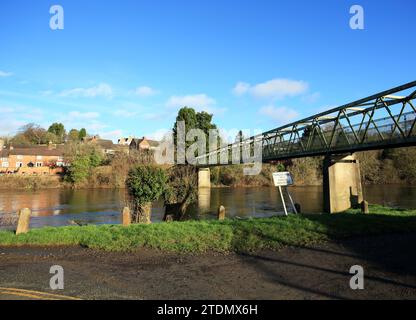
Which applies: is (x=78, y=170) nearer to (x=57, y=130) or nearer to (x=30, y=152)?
(x=30, y=152)

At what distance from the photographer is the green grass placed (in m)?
10.7

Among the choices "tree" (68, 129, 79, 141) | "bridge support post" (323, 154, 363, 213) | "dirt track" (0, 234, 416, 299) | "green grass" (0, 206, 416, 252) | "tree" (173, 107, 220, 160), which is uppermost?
"tree" (68, 129, 79, 141)

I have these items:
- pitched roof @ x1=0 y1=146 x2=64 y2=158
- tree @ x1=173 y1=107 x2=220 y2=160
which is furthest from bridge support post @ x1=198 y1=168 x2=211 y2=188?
pitched roof @ x1=0 y1=146 x2=64 y2=158

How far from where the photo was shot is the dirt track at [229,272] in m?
6.70

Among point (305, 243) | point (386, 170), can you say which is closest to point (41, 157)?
point (386, 170)

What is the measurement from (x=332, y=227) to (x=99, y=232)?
27.0 ft

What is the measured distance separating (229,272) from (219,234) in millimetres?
3528

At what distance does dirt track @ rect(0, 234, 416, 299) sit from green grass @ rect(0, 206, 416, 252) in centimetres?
65

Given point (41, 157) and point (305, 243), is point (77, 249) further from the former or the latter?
point (41, 157)

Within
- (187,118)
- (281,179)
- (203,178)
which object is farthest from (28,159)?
(281,179)

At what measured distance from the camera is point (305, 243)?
1053cm

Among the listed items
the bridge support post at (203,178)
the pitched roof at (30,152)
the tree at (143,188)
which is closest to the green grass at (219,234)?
the tree at (143,188)

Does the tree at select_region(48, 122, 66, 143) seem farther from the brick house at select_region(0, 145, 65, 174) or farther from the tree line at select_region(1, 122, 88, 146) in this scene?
the brick house at select_region(0, 145, 65, 174)
